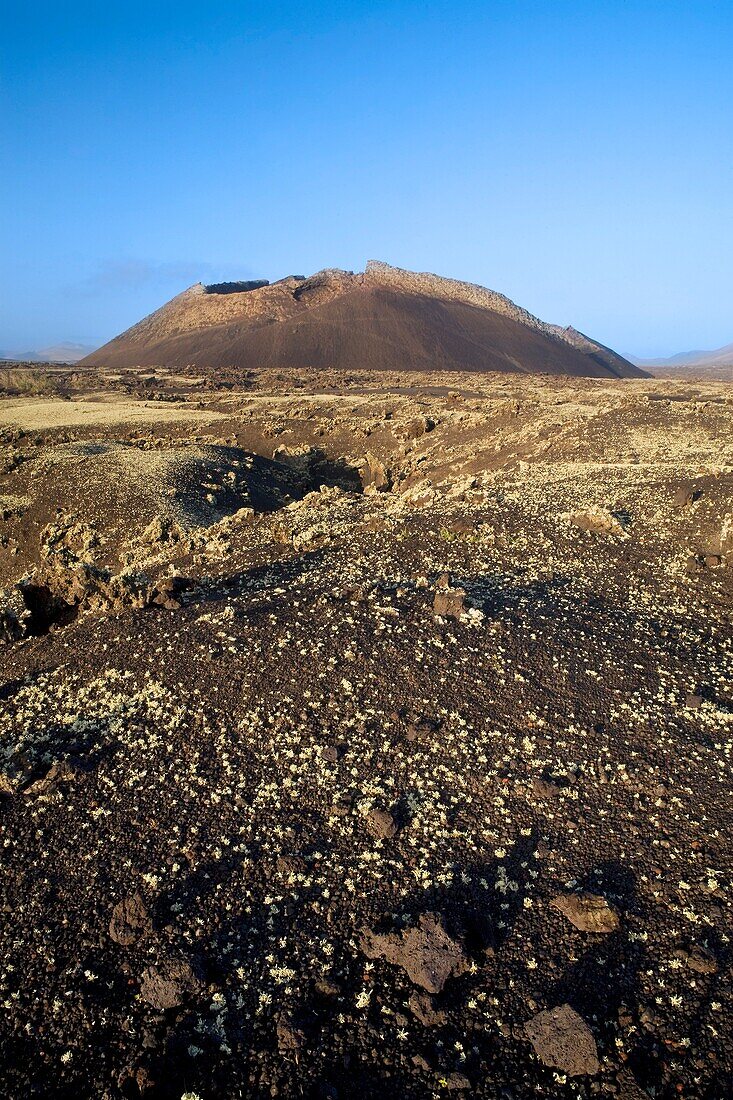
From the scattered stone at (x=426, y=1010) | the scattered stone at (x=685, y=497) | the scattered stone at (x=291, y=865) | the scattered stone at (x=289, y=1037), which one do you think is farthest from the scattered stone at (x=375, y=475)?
the scattered stone at (x=289, y=1037)

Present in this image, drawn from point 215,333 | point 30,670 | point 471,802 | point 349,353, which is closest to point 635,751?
point 471,802

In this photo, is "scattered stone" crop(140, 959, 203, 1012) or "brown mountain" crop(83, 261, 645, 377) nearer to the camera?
"scattered stone" crop(140, 959, 203, 1012)

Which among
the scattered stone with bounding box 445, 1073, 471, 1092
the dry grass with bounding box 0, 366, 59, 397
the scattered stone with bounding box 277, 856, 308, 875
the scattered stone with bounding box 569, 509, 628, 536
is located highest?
the dry grass with bounding box 0, 366, 59, 397

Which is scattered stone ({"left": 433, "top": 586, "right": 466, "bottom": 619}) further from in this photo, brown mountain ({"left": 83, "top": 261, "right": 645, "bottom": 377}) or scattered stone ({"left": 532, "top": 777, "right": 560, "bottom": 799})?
brown mountain ({"left": 83, "top": 261, "right": 645, "bottom": 377})

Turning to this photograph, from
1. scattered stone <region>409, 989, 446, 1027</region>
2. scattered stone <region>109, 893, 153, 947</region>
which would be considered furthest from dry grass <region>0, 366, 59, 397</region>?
scattered stone <region>409, 989, 446, 1027</region>

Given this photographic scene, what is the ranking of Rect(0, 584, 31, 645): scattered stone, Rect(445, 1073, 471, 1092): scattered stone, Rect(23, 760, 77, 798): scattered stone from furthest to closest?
1. Rect(0, 584, 31, 645): scattered stone
2. Rect(23, 760, 77, 798): scattered stone
3. Rect(445, 1073, 471, 1092): scattered stone

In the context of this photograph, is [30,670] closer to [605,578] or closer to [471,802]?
[471,802]
